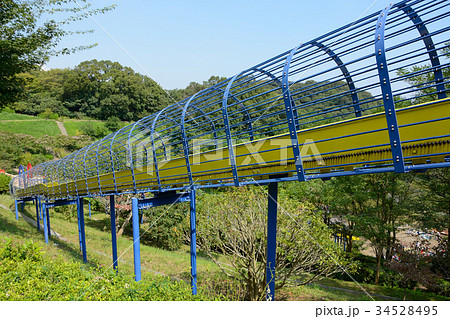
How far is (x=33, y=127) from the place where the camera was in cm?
4219

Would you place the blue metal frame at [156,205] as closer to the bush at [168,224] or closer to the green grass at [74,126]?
the bush at [168,224]

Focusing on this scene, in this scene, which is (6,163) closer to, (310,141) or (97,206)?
(97,206)

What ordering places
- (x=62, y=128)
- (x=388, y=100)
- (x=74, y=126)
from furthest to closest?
(x=74, y=126) < (x=62, y=128) < (x=388, y=100)

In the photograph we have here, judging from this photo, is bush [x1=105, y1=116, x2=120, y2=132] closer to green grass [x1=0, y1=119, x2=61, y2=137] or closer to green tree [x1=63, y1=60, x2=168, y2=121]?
green tree [x1=63, y1=60, x2=168, y2=121]

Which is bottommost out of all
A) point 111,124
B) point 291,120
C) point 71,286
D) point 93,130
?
point 71,286

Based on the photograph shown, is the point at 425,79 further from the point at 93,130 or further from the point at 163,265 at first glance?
the point at 93,130

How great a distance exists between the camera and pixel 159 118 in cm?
617

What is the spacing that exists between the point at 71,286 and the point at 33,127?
153ft

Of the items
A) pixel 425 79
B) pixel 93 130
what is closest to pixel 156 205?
pixel 425 79

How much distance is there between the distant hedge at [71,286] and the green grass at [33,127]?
42.8 meters

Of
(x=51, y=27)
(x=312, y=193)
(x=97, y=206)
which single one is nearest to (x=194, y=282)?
(x=51, y=27)

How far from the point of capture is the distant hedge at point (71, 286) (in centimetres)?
297

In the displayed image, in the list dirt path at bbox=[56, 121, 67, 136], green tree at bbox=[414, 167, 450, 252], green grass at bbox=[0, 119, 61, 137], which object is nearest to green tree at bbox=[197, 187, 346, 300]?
green tree at bbox=[414, 167, 450, 252]

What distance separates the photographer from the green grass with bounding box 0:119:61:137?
130 ft
